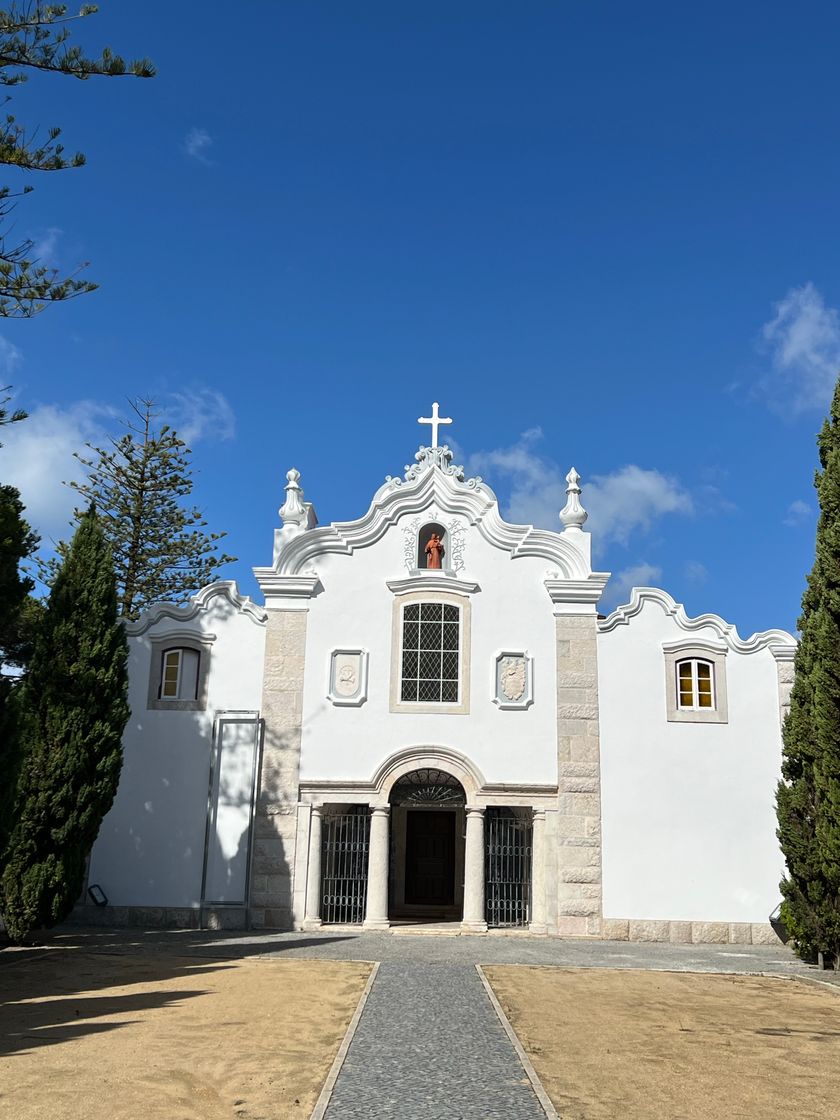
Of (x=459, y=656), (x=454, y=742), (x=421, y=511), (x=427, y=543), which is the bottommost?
(x=454, y=742)

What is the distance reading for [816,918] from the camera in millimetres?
12977

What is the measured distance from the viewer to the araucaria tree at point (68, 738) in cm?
1393

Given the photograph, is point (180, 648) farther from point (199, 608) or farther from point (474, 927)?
point (474, 927)

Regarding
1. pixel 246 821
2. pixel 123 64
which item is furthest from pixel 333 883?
pixel 123 64

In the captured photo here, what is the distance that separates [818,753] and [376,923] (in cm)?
748

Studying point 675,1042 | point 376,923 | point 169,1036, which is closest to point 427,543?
point 376,923

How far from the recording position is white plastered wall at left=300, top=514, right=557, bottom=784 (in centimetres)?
1650

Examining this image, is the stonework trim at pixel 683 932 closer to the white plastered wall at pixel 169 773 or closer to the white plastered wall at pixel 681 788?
the white plastered wall at pixel 681 788

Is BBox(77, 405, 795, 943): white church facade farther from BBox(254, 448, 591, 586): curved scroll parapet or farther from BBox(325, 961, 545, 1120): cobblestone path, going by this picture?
BBox(325, 961, 545, 1120): cobblestone path

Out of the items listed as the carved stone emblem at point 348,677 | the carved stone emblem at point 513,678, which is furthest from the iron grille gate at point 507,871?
the carved stone emblem at point 348,677

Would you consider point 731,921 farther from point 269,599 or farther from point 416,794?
point 269,599

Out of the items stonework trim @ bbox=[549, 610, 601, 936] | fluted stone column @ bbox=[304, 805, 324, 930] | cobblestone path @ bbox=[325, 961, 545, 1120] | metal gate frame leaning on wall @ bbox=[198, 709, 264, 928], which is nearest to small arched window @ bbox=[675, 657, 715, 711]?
stonework trim @ bbox=[549, 610, 601, 936]

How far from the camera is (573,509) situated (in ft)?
58.7

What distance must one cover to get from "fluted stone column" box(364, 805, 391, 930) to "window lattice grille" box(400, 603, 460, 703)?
2081 mm
